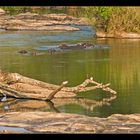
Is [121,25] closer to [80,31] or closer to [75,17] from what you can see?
[80,31]

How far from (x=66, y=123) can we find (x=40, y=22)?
2997 centimetres

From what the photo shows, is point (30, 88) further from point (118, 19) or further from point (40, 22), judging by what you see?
point (40, 22)

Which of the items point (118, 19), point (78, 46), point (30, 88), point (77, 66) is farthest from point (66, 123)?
point (118, 19)

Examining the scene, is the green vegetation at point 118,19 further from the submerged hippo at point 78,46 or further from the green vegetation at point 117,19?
the submerged hippo at point 78,46

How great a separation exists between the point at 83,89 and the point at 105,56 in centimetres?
1005

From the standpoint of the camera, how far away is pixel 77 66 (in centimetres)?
1861

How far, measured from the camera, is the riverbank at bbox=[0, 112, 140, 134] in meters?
6.89

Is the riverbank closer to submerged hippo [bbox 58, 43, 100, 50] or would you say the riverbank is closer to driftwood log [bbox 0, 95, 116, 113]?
driftwood log [bbox 0, 95, 116, 113]

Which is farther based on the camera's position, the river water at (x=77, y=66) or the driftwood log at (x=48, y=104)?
the river water at (x=77, y=66)

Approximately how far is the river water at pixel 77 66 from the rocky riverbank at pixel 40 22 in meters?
3.37

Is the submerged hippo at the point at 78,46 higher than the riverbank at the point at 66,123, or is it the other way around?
the submerged hippo at the point at 78,46

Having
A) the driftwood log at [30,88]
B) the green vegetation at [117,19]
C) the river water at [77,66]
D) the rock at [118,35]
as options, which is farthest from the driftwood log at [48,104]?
the green vegetation at [117,19]

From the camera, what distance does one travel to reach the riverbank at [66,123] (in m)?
6.89

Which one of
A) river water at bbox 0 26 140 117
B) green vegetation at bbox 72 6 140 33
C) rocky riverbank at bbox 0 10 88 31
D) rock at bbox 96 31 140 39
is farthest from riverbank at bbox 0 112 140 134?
rocky riverbank at bbox 0 10 88 31
